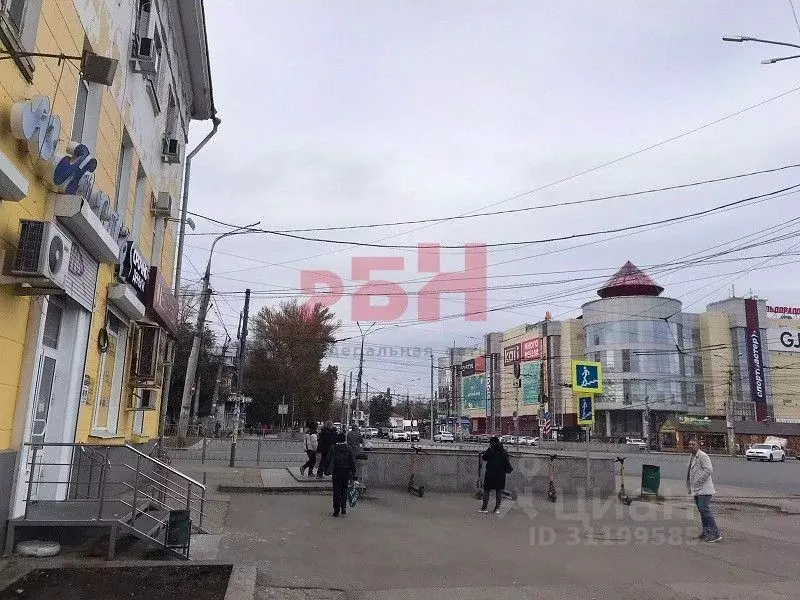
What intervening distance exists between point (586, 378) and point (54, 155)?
44.6 ft

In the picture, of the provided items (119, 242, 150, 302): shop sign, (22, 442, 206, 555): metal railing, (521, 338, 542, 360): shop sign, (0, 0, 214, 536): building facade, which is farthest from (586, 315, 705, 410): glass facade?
(22, 442, 206, 555): metal railing

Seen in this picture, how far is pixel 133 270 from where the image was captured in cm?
1135

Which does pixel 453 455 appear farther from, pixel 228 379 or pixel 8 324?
pixel 228 379

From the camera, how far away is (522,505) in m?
14.6

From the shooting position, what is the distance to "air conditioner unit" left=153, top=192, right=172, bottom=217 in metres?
14.3

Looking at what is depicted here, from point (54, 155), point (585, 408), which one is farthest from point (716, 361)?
point (54, 155)

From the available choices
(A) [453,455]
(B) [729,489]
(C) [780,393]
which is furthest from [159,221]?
(C) [780,393]

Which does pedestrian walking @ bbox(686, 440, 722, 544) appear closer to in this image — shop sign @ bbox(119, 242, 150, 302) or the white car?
shop sign @ bbox(119, 242, 150, 302)

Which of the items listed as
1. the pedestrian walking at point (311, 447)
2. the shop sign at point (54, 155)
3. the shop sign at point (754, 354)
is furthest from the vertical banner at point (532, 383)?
the shop sign at point (54, 155)

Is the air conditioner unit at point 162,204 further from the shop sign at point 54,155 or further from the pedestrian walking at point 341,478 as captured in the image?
the pedestrian walking at point 341,478

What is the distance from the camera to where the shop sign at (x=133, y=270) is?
1091cm

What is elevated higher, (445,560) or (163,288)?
(163,288)

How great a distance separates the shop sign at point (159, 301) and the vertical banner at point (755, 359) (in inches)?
2942

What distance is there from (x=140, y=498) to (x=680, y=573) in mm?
7137
